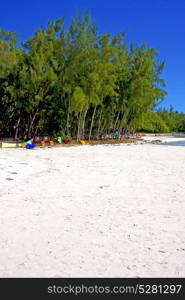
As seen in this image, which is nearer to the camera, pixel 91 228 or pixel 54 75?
pixel 91 228

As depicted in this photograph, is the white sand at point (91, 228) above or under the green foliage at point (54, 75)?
under

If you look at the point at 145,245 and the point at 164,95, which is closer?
the point at 145,245

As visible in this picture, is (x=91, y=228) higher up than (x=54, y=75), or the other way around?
(x=54, y=75)

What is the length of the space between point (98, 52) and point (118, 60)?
4743 mm

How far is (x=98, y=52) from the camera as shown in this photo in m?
30.7

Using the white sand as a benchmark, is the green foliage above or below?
above

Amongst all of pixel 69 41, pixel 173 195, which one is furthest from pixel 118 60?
pixel 173 195

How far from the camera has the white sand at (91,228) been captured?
12.8 ft

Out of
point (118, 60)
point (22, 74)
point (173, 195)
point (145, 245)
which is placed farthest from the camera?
point (118, 60)

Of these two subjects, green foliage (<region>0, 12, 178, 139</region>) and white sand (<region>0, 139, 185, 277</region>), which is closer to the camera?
white sand (<region>0, 139, 185, 277</region>)

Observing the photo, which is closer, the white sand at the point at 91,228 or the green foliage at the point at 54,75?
the white sand at the point at 91,228

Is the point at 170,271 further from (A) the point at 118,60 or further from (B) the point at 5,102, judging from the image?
(A) the point at 118,60

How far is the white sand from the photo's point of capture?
12.8 feet

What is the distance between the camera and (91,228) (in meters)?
5.36
